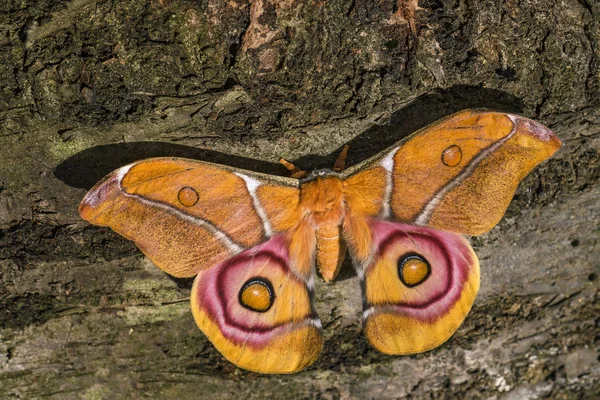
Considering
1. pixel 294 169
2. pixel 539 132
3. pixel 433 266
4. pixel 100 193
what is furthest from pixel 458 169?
pixel 100 193

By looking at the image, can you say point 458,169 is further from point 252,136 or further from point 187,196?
point 187,196

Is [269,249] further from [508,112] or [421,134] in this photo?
[508,112]

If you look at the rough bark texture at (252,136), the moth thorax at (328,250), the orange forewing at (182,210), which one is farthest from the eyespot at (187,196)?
the moth thorax at (328,250)

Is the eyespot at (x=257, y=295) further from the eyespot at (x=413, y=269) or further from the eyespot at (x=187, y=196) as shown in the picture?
the eyespot at (x=413, y=269)

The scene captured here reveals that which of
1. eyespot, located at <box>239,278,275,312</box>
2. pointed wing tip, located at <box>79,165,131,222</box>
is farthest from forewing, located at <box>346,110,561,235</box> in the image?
pointed wing tip, located at <box>79,165,131,222</box>

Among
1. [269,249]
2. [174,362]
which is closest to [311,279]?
[269,249]

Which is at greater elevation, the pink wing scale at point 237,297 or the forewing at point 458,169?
the forewing at point 458,169
